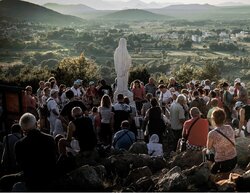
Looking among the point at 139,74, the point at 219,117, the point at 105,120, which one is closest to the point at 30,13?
the point at 139,74

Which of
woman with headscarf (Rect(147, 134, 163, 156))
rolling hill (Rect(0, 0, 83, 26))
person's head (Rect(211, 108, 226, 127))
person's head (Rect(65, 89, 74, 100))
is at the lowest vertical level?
woman with headscarf (Rect(147, 134, 163, 156))

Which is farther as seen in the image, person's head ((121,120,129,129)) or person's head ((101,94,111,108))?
person's head ((101,94,111,108))

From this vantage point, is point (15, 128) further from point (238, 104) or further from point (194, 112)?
point (238, 104)

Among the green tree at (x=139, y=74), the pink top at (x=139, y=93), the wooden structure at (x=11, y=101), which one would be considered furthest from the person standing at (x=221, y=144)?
the green tree at (x=139, y=74)

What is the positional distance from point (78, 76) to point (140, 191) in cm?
2557

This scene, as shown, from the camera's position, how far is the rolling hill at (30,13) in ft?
333

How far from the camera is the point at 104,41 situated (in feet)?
377

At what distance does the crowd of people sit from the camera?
6.06 m

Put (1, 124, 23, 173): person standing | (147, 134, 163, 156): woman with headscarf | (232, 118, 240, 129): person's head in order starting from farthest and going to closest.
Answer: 1. (232, 118, 240, 129): person's head
2. (147, 134, 163, 156): woman with headscarf
3. (1, 124, 23, 173): person standing

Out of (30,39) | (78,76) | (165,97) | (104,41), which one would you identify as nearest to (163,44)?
(104,41)

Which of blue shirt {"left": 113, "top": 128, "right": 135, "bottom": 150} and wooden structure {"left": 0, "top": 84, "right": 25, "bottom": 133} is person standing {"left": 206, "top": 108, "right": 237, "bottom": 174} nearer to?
blue shirt {"left": 113, "top": 128, "right": 135, "bottom": 150}

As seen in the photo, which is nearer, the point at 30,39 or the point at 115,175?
the point at 115,175

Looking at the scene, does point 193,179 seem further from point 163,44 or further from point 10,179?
point 163,44

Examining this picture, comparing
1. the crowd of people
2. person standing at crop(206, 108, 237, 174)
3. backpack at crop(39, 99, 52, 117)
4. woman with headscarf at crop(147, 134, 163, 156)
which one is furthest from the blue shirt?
person standing at crop(206, 108, 237, 174)
